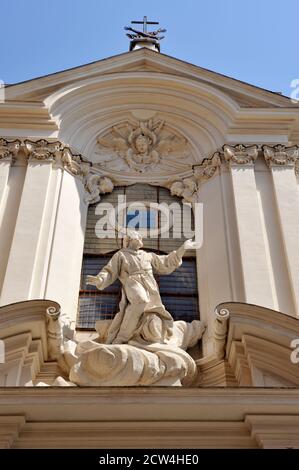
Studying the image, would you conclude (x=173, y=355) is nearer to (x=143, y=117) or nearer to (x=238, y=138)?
(x=238, y=138)

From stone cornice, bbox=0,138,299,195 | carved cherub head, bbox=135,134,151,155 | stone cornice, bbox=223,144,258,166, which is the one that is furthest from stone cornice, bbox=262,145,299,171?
carved cherub head, bbox=135,134,151,155

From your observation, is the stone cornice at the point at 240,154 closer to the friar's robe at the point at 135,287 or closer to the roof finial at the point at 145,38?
the friar's robe at the point at 135,287

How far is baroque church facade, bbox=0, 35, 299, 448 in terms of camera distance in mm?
5801

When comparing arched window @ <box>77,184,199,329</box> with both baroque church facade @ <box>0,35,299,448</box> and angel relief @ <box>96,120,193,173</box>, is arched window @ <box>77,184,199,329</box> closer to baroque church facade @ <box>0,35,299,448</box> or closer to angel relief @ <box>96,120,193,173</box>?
baroque church facade @ <box>0,35,299,448</box>

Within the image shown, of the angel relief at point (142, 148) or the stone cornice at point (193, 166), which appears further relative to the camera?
the angel relief at point (142, 148)

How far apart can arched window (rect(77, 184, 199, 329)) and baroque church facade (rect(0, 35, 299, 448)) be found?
0.03 m

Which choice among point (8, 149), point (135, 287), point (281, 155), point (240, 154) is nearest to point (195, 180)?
point (240, 154)

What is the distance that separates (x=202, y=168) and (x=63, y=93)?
3131 millimetres

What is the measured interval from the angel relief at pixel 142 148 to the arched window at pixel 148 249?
23.8 inches

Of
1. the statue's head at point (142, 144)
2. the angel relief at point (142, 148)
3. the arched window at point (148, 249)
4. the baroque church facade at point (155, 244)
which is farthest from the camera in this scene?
the statue's head at point (142, 144)

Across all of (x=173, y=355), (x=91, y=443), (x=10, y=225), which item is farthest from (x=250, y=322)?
(x=10, y=225)

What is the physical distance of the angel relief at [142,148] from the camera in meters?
10.9

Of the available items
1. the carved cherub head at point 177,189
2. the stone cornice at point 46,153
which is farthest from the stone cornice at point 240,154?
the stone cornice at point 46,153

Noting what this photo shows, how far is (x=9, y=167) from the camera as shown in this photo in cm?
971
